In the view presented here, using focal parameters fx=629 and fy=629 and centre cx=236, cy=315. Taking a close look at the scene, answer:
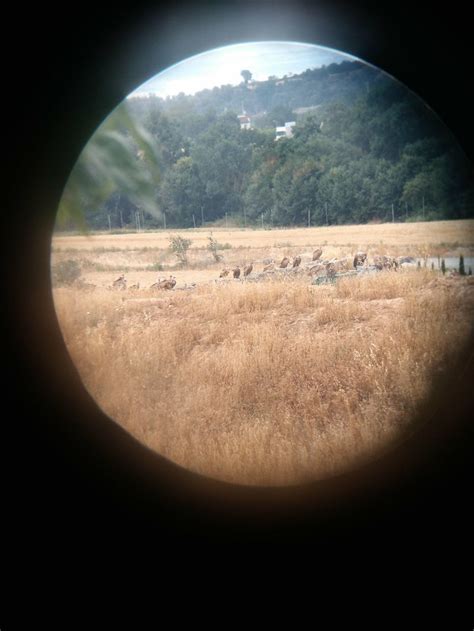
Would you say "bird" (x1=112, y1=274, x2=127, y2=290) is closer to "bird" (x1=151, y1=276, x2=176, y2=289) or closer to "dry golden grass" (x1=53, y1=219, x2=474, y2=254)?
"bird" (x1=151, y1=276, x2=176, y2=289)

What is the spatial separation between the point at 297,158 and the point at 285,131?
22 centimetres

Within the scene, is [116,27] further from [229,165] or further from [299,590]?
[229,165]

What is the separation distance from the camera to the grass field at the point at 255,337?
389 cm

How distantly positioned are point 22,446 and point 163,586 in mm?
594

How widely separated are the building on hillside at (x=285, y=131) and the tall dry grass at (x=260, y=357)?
1070 millimetres

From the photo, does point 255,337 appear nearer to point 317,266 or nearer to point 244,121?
point 317,266

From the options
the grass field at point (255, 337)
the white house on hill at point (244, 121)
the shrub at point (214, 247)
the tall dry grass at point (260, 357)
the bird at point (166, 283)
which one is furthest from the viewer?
the bird at point (166, 283)

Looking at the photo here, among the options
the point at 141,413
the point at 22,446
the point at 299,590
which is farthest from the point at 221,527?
the point at 141,413

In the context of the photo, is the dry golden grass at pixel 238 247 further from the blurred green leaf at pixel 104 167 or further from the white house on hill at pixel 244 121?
the blurred green leaf at pixel 104 167

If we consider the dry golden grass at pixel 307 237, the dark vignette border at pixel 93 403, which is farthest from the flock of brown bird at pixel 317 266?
the dark vignette border at pixel 93 403

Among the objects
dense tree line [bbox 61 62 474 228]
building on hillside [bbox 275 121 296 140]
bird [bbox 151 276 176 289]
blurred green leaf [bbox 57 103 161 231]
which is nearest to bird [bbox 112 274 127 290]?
bird [bbox 151 276 176 289]

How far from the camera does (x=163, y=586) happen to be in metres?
1.88

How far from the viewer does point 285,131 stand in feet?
13.6

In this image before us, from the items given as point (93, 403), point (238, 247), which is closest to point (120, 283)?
point (238, 247)
